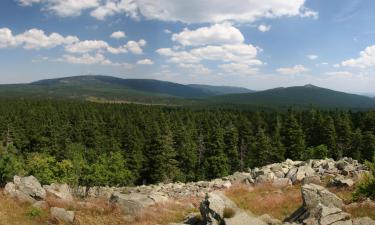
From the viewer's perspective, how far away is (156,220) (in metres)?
21.4

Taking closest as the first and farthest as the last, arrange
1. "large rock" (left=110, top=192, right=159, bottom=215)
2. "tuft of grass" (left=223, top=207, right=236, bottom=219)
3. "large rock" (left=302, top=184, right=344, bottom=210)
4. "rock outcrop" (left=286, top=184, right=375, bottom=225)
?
"rock outcrop" (left=286, top=184, right=375, bottom=225) → "tuft of grass" (left=223, top=207, right=236, bottom=219) → "large rock" (left=302, top=184, right=344, bottom=210) → "large rock" (left=110, top=192, right=159, bottom=215)

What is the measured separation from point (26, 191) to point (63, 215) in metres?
6.37

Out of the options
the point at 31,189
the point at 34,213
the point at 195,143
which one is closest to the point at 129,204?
the point at 34,213

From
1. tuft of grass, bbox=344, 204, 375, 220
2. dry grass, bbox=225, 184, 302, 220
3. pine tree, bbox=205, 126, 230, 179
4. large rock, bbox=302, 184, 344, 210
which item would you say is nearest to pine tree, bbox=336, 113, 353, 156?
pine tree, bbox=205, 126, 230, 179

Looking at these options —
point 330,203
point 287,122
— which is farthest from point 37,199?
point 287,122

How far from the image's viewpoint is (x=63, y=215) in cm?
2112

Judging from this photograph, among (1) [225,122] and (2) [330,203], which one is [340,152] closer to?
(1) [225,122]

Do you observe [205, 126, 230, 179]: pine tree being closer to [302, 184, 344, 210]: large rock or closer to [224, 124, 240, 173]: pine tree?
[224, 124, 240, 173]: pine tree

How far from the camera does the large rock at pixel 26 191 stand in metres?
25.0

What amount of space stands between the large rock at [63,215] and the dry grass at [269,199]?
11367mm

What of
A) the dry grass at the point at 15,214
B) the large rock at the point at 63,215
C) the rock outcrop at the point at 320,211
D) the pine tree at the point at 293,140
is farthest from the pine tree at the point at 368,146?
the dry grass at the point at 15,214

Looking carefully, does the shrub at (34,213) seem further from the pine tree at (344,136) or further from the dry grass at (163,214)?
the pine tree at (344,136)

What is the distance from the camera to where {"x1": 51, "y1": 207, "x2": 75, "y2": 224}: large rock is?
68.5 feet

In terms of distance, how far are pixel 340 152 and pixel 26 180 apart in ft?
210
